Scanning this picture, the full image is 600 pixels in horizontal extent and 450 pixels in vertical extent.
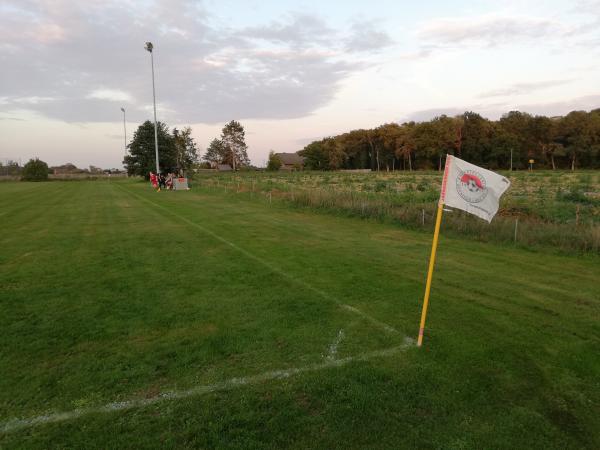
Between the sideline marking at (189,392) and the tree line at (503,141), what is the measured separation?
272 ft

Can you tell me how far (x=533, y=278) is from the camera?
7609mm

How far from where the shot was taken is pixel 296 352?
455cm

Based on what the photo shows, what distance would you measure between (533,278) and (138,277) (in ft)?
23.9

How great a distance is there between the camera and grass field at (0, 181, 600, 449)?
3.27 metres

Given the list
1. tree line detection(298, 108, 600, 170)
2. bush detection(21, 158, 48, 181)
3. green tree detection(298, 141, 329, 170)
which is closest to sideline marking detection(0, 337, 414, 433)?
tree line detection(298, 108, 600, 170)

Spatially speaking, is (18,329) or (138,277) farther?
(138,277)

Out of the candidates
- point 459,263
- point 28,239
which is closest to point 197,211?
point 28,239

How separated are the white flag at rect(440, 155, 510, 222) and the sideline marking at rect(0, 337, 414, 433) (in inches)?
69.0

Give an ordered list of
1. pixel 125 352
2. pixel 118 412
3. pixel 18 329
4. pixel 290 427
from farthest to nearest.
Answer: pixel 18 329
pixel 125 352
pixel 118 412
pixel 290 427

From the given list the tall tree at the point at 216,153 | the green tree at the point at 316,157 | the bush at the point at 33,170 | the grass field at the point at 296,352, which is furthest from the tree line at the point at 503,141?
the grass field at the point at 296,352

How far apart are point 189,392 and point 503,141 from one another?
9105 cm

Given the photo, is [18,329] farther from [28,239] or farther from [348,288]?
[28,239]

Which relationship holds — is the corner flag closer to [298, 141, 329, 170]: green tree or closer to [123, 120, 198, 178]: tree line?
[123, 120, 198, 178]: tree line

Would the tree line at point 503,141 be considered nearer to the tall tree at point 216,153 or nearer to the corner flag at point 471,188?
the tall tree at point 216,153
